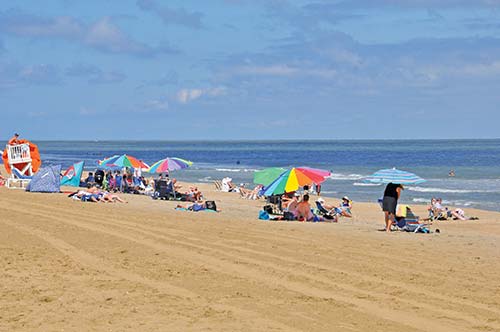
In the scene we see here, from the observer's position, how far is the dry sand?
24.3ft

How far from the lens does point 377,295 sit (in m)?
8.68

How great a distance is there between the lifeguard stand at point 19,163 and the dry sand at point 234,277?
11.7 metres

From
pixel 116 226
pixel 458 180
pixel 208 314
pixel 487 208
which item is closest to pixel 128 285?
pixel 208 314

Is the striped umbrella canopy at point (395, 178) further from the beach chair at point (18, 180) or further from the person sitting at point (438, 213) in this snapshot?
the beach chair at point (18, 180)

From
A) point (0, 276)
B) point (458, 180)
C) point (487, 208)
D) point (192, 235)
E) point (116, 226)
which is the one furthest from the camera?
point (458, 180)

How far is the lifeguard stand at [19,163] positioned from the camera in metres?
27.1

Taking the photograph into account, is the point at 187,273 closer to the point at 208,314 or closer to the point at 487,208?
the point at 208,314

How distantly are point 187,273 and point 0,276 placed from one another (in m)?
2.27

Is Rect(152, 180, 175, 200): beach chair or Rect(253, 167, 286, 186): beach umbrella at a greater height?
Rect(253, 167, 286, 186): beach umbrella

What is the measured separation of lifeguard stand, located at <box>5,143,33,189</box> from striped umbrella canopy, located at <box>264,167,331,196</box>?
38.2 ft

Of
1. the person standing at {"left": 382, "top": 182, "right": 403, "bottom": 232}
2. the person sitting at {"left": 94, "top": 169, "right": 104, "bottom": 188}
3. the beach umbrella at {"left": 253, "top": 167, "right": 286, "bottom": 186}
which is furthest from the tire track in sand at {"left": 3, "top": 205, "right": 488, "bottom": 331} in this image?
the person sitting at {"left": 94, "top": 169, "right": 104, "bottom": 188}

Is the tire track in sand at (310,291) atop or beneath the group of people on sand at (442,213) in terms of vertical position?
beneath

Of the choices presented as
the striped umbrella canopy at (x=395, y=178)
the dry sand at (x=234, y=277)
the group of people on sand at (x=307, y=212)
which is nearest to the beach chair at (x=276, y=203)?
the group of people on sand at (x=307, y=212)

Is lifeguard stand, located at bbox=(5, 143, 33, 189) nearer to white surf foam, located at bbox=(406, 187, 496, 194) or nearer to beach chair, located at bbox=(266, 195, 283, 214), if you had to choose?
beach chair, located at bbox=(266, 195, 283, 214)
